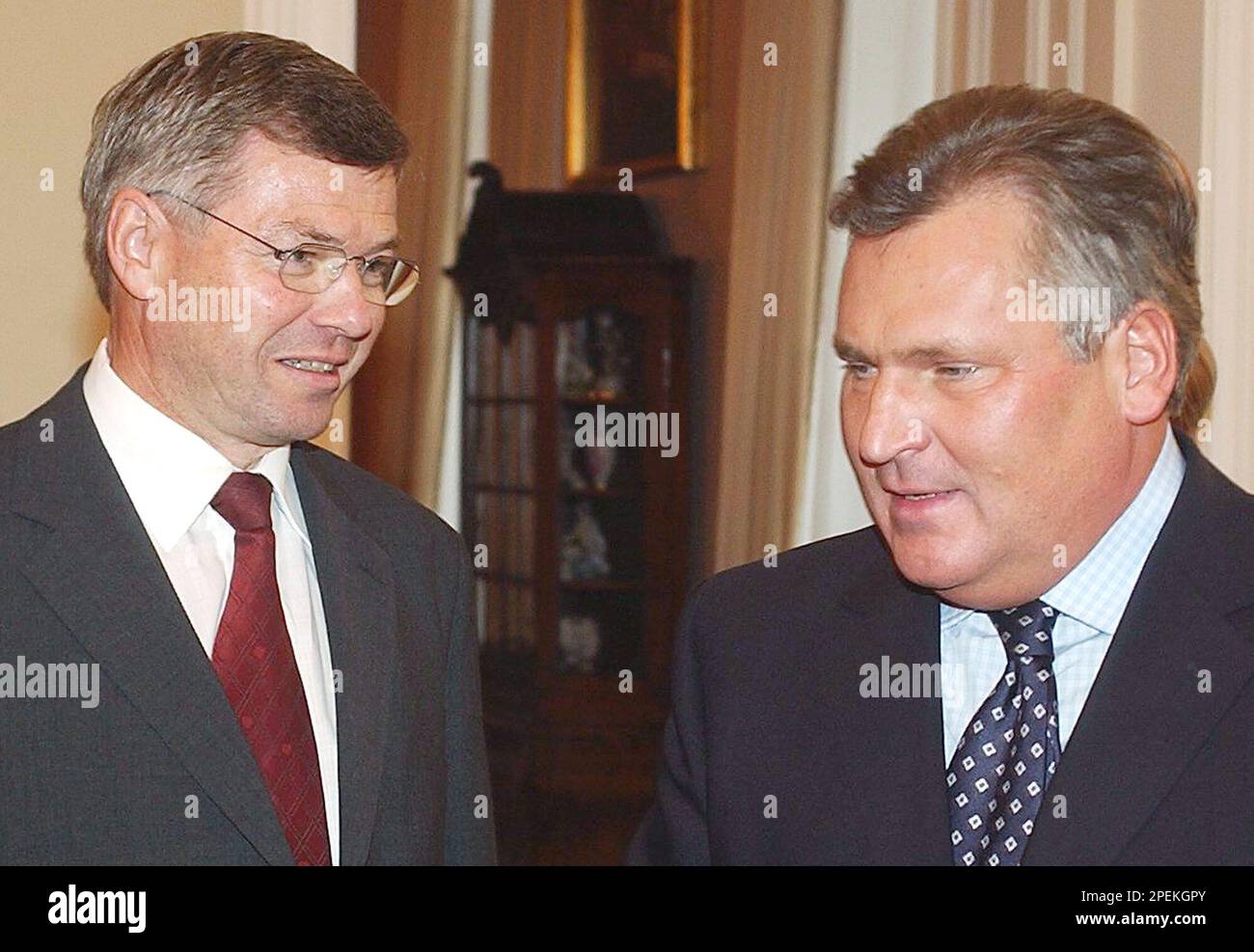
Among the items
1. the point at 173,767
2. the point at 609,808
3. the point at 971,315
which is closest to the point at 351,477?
the point at 173,767

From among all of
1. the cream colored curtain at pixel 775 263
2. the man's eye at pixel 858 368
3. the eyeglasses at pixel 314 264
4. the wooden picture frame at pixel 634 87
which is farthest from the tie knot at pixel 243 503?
the wooden picture frame at pixel 634 87

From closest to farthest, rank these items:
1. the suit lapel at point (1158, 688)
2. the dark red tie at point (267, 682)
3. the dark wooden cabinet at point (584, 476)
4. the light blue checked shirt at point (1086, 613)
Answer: the suit lapel at point (1158, 688)
the light blue checked shirt at point (1086, 613)
the dark red tie at point (267, 682)
the dark wooden cabinet at point (584, 476)

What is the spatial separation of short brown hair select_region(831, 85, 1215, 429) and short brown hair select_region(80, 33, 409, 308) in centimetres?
59

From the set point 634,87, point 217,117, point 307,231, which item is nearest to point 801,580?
point 307,231

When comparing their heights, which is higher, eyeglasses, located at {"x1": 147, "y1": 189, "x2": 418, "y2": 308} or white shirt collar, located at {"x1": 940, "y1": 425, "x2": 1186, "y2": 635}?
eyeglasses, located at {"x1": 147, "y1": 189, "x2": 418, "y2": 308}

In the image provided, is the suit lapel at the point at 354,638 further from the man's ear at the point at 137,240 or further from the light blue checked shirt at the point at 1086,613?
the light blue checked shirt at the point at 1086,613

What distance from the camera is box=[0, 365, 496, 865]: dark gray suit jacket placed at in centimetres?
167

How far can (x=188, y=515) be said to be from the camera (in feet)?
6.01

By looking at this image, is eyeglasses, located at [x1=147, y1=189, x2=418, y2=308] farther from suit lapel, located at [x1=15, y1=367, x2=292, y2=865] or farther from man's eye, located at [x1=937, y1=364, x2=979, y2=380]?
man's eye, located at [x1=937, y1=364, x2=979, y2=380]

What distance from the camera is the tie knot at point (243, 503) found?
1861mm

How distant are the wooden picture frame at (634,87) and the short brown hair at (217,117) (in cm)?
556

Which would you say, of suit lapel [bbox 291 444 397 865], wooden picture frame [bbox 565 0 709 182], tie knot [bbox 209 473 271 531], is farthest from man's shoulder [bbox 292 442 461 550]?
wooden picture frame [bbox 565 0 709 182]

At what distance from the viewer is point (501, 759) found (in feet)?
23.2

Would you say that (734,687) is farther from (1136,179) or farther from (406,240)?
(406,240)
